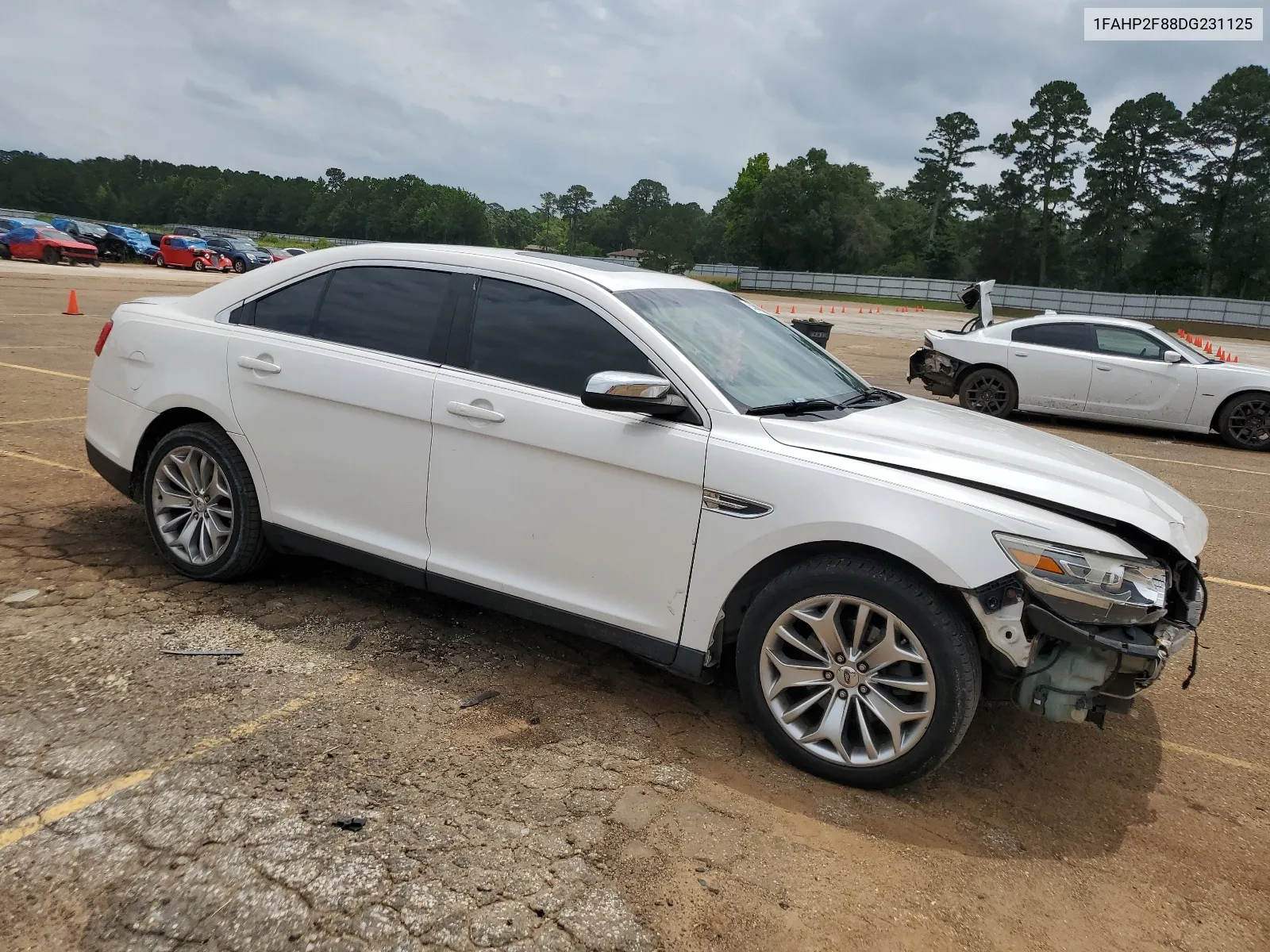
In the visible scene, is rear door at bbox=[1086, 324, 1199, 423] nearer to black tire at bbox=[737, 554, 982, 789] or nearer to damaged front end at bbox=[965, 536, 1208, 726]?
damaged front end at bbox=[965, 536, 1208, 726]

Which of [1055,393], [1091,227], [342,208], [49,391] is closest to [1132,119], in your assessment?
[1091,227]

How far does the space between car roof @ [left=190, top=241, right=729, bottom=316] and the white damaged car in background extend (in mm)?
9161

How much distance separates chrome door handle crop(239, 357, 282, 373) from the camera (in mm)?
4199

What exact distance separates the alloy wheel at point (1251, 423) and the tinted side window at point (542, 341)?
1068 cm

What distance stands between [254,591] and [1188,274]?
78.5m

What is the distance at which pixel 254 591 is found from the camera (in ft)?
14.8

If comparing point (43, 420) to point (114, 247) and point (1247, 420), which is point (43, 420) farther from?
point (114, 247)

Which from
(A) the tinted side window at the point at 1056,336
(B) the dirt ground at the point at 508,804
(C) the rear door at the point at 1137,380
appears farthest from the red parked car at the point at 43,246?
(B) the dirt ground at the point at 508,804

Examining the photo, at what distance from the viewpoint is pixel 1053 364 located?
1211 cm

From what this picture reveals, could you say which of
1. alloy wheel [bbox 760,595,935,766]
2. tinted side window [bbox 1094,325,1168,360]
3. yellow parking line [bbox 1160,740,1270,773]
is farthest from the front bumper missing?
alloy wheel [bbox 760,595,935,766]

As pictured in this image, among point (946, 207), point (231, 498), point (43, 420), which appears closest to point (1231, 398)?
point (231, 498)

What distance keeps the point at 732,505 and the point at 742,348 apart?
37.0 inches

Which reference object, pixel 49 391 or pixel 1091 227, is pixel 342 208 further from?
pixel 49 391

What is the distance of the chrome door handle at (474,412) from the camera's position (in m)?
3.64
